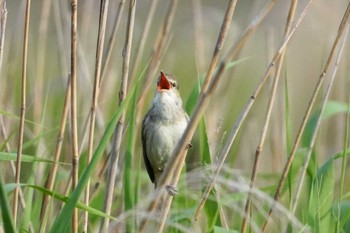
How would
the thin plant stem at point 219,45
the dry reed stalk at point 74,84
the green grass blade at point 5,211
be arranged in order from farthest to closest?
the dry reed stalk at point 74,84 → the thin plant stem at point 219,45 → the green grass blade at point 5,211

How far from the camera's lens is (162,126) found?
3.55m

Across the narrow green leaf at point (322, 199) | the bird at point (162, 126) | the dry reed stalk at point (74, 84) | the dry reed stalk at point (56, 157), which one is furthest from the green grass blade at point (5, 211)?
the bird at point (162, 126)

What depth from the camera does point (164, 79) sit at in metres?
3.48

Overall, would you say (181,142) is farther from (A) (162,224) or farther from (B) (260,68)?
(B) (260,68)

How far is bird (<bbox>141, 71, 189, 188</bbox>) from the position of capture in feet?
11.5

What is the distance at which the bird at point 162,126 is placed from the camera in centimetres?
350

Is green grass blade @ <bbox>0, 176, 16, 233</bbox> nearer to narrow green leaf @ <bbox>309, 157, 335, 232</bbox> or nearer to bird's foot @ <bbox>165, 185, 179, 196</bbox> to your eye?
bird's foot @ <bbox>165, 185, 179, 196</bbox>

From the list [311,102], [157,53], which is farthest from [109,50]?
[311,102]

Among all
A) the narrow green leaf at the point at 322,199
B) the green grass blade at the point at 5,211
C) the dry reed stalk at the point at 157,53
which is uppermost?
the dry reed stalk at the point at 157,53

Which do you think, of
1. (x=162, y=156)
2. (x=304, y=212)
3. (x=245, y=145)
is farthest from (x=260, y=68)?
(x=304, y=212)

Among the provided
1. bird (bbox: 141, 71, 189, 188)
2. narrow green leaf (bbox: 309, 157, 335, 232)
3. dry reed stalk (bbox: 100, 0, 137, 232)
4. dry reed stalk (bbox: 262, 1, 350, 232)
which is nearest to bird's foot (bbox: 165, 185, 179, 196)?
dry reed stalk (bbox: 100, 0, 137, 232)

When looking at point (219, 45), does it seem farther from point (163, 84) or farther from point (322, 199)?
point (163, 84)

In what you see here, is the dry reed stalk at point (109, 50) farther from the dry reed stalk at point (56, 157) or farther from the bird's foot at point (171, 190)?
the bird's foot at point (171, 190)

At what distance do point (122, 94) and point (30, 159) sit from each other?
33 centimetres
